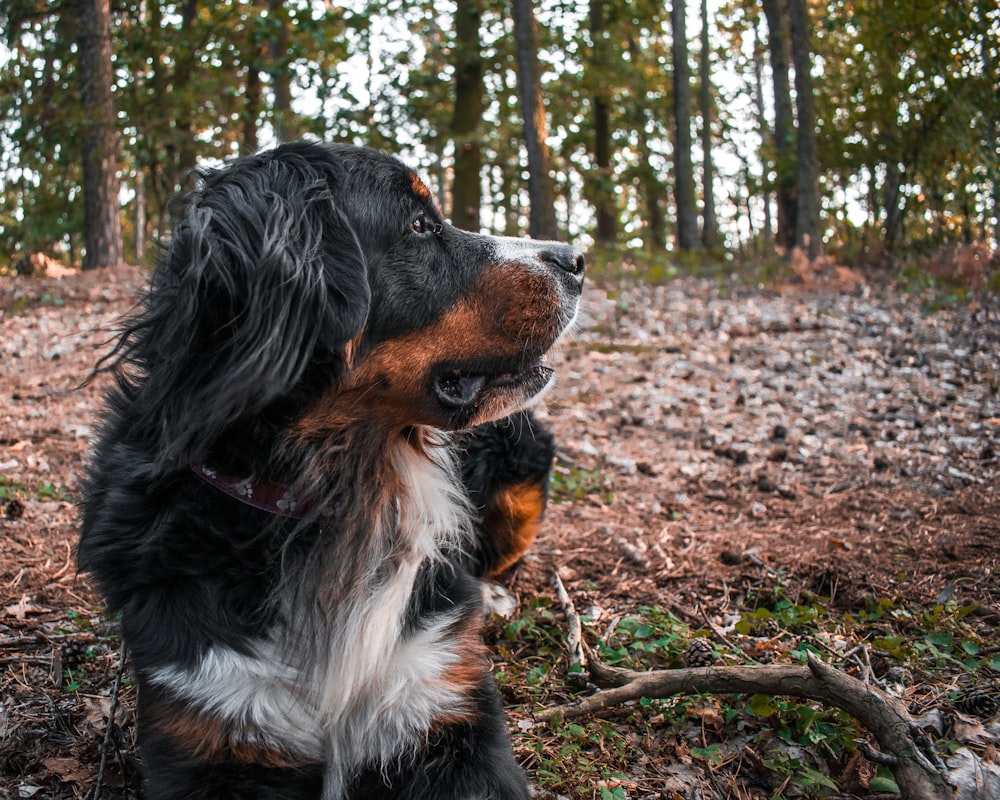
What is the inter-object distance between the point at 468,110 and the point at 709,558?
44.8 ft

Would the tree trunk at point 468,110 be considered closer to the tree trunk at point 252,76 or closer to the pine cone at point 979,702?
the tree trunk at point 252,76

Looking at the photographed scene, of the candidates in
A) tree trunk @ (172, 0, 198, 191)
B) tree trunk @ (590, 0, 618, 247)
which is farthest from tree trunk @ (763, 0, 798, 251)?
tree trunk @ (172, 0, 198, 191)

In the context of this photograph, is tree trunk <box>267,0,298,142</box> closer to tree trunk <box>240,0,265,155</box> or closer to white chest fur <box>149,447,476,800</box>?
tree trunk <box>240,0,265,155</box>

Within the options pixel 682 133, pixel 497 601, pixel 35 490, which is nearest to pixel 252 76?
pixel 682 133

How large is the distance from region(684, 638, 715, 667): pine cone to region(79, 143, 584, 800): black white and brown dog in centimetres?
89

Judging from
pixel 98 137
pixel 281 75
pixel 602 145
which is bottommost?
pixel 98 137

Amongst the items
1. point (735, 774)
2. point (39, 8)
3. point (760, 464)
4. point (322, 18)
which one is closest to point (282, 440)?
point (735, 774)

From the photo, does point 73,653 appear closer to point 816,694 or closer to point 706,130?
point 816,694

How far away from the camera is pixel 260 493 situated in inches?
96.7

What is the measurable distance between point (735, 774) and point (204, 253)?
235cm

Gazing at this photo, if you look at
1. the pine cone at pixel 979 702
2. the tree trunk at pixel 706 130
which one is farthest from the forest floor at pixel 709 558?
the tree trunk at pixel 706 130

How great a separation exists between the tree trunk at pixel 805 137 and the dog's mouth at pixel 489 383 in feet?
39.5

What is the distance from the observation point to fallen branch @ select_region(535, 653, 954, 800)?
2229 millimetres

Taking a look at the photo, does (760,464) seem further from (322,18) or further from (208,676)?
(322,18)
